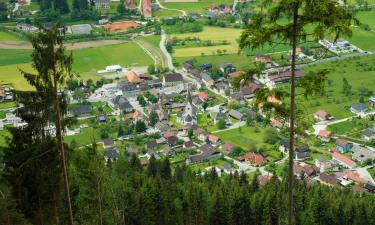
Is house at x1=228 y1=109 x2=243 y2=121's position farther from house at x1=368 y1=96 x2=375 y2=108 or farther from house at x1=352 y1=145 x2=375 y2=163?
house at x1=368 y1=96 x2=375 y2=108

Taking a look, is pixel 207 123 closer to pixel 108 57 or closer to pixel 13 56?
pixel 108 57

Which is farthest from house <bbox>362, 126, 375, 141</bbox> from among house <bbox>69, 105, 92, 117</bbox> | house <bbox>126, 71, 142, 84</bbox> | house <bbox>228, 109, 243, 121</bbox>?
house <bbox>126, 71, 142, 84</bbox>

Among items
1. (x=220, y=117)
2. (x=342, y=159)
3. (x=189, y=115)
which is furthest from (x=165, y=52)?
(x=342, y=159)

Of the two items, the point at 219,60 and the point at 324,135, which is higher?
the point at 219,60

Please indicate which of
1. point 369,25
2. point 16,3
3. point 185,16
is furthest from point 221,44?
point 16,3

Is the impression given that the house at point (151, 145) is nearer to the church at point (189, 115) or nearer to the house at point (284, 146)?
the church at point (189, 115)

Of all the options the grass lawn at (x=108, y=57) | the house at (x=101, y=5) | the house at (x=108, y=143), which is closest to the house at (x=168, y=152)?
the house at (x=108, y=143)
